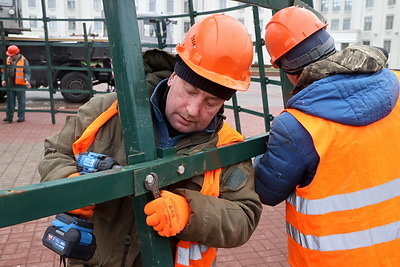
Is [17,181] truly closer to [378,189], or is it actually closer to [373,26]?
[378,189]

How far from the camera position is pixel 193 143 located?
1.52 meters

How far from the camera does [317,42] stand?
74.0 inches

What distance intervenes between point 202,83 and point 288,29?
0.76m

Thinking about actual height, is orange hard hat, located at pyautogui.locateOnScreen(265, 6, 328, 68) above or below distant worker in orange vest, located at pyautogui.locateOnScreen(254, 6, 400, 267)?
above

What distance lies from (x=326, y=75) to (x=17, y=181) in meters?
4.91

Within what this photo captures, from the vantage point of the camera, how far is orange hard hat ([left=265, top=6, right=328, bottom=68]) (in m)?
1.92

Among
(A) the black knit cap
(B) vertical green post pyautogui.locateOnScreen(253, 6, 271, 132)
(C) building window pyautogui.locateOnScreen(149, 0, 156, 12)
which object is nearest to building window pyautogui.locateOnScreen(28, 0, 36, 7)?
(C) building window pyautogui.locateOnScreen(149, 0, 156, 12)

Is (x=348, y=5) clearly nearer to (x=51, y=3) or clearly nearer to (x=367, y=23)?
(x=367, y=23)

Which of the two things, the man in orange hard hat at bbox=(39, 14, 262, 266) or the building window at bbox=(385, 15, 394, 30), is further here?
the building window at bbox=(385, 15, 394, 30)

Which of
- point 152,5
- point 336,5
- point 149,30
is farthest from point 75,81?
point 336,5

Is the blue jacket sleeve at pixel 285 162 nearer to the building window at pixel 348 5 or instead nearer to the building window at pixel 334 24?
the building window at pixel 334 24

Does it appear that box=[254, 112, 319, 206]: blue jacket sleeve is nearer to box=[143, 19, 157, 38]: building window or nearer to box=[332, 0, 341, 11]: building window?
box=[143, 19, 157, 38]: building window

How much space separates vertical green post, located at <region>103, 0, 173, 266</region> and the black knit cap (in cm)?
29

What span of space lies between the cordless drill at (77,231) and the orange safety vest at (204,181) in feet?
0.52
